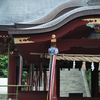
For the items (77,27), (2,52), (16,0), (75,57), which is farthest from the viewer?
(2,52)

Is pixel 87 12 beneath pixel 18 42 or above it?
above

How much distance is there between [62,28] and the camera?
8.02 metres

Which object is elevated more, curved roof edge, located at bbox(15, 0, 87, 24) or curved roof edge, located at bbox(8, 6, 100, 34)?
curved roof edge, located at bbox(15, 0, 87, 24)

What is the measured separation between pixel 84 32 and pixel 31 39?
1816 mm

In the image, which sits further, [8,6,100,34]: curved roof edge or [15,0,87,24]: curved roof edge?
[15,0,87,24]: curved roof edge

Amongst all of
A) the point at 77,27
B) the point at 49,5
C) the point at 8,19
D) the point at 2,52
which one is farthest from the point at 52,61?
the point at 2,52

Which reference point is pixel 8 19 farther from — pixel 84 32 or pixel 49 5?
pixel 84 32

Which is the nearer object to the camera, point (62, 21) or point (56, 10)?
point (62, 21)

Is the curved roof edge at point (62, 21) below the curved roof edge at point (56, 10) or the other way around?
below

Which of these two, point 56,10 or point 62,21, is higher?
point 56,10

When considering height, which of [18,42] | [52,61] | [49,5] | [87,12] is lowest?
[52,61]

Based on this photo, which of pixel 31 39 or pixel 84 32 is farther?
pixel 84 32

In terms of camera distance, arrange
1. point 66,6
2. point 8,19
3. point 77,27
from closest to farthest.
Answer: point 77,27, point 66,6, point 8,19

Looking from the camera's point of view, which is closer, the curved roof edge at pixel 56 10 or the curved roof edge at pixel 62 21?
the curved roof edge at pixel 62 21
